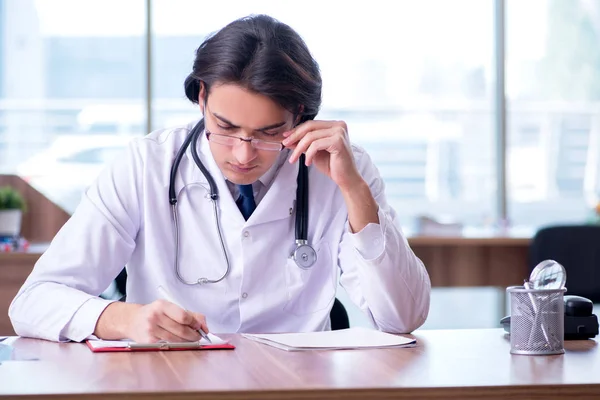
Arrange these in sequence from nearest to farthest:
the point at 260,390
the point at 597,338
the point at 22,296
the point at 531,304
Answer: the point at 260,390, the point at 531,304, the point at 597,338, the point at 22,296

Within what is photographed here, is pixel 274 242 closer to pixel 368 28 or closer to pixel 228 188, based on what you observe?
pixel 228 188

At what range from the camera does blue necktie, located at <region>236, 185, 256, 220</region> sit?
189 centimetres

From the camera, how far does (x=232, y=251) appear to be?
1854 millimetres

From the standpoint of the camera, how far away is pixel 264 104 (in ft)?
5.64

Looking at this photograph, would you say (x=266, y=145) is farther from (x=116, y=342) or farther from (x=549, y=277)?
(x=549, y=277)

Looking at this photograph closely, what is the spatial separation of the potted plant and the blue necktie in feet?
5.84

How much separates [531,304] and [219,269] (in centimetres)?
74

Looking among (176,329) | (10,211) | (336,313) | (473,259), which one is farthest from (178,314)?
(473,259)

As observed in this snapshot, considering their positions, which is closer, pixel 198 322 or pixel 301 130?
pixel 198 322

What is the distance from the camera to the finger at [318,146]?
1.70 metres

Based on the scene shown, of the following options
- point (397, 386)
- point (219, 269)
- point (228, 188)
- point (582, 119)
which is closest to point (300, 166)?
point (228, 188)

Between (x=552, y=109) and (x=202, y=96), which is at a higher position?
(x=552, y=109)

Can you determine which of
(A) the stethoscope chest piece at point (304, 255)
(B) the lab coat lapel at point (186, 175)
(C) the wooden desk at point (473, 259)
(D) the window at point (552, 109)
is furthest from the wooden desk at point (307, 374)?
(D) the window at point (552, 109)

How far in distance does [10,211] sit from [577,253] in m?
2.23
